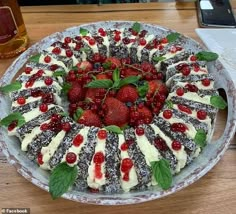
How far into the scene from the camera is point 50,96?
3.29 ft

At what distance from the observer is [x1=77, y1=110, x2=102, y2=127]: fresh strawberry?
96cm

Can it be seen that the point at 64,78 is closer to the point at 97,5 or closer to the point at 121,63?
the point at 121,63

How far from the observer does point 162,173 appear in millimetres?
814

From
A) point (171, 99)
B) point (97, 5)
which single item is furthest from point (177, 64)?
point (97, 5)

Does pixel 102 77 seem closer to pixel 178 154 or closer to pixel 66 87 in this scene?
pixel 66 87

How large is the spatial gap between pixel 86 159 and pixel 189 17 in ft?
2.90

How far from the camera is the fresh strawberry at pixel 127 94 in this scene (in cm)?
104

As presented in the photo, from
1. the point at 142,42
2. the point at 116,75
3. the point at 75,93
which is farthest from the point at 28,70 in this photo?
the point at 142,42

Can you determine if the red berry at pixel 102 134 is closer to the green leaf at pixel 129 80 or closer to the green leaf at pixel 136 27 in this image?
the green leaf at pixel 129 80

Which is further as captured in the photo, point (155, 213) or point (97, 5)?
point (97, 5)

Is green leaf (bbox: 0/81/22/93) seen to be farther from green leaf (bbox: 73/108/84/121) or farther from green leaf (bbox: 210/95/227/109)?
green leaf (bbox: 210/95/227/109)

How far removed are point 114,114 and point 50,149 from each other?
0.21 meters

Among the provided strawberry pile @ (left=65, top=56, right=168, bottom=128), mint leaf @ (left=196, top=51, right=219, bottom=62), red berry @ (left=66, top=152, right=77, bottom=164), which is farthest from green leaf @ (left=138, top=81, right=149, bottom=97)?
red berry @ (left=66, top=152, right=77, bottom=164)

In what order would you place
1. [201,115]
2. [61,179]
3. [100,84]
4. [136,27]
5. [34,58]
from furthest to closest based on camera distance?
[136,27] < [34,58] < [100,84] < [201,115] < [61,179]
